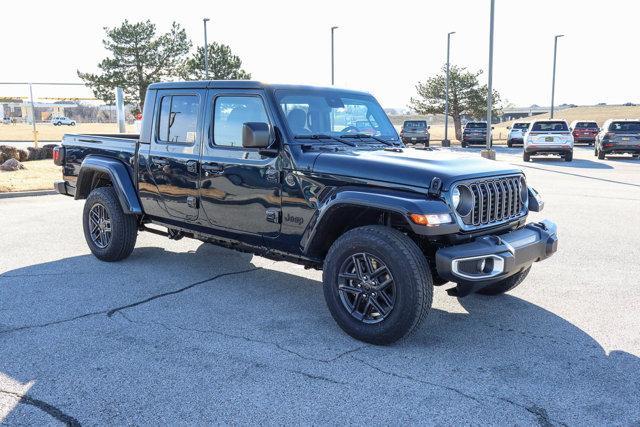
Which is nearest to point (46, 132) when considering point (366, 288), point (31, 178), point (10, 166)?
point (10, 166)

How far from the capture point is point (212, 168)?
509 centimetres

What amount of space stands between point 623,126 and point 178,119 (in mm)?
22466

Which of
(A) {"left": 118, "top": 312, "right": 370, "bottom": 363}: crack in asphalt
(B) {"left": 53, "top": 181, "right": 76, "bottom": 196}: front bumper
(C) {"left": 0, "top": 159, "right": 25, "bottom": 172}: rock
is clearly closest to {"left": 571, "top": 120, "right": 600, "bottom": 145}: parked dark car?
(C) {"left": 0, "top": 159, "right": 25, "bottom": 172}: rock

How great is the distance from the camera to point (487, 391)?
342 cm

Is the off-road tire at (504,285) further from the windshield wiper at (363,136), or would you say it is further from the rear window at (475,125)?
the rear window at (475,125)

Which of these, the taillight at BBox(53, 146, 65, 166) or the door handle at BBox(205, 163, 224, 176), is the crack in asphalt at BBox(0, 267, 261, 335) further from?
the taillight at BBox(53, 146, 65, 166)

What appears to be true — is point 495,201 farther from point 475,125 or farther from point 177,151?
point 475,125

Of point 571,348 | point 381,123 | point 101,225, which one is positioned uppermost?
point 381,123

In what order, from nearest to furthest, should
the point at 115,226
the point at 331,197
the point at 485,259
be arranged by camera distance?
the point at 485,259, the point at 331,197, the point at 115,226

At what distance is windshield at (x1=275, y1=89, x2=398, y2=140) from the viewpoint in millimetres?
4820

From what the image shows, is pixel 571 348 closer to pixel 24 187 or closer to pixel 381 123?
pixel 381 123

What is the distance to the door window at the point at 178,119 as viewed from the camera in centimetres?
538

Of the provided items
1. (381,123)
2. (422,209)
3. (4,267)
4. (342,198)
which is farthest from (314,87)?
(4,267)

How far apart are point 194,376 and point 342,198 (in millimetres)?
1545
